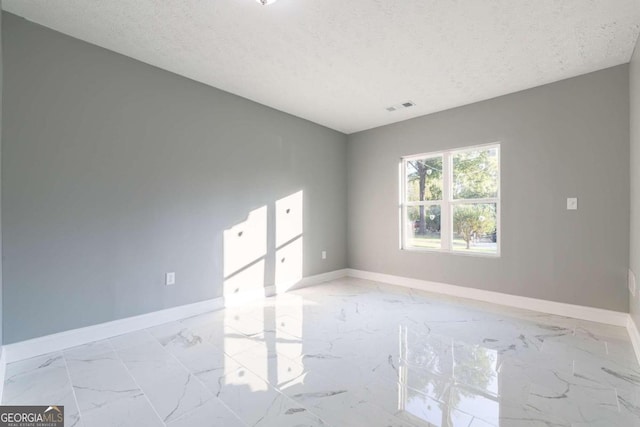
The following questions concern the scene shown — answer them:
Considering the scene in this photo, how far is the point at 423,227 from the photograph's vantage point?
454 centimetres

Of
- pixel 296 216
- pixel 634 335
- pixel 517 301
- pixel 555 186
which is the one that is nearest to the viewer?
pixel 634 335

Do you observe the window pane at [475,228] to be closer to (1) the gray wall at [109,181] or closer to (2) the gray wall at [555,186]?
(2) the gray wall at [555,186]

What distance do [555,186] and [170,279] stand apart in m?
4.33

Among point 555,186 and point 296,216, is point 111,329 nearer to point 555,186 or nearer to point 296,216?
point 296,216

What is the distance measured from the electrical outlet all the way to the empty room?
2.6 inches

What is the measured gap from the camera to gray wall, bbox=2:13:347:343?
7.73 ft

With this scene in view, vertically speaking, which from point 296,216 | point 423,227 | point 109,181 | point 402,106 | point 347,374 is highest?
point 402,106

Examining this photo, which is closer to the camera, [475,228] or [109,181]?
[109,181]

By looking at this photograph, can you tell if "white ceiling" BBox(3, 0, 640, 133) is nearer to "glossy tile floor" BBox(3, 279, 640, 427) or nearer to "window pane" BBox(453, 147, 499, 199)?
"window pane" BBox(453, 147, 499, 199)

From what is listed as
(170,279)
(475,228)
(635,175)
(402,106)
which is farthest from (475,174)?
(170,279)

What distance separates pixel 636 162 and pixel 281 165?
3727 mm

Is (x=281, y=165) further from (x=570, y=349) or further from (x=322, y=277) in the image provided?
(x=570, y=349)

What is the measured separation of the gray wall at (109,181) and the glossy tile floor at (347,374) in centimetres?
47

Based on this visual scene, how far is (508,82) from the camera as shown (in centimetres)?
333
